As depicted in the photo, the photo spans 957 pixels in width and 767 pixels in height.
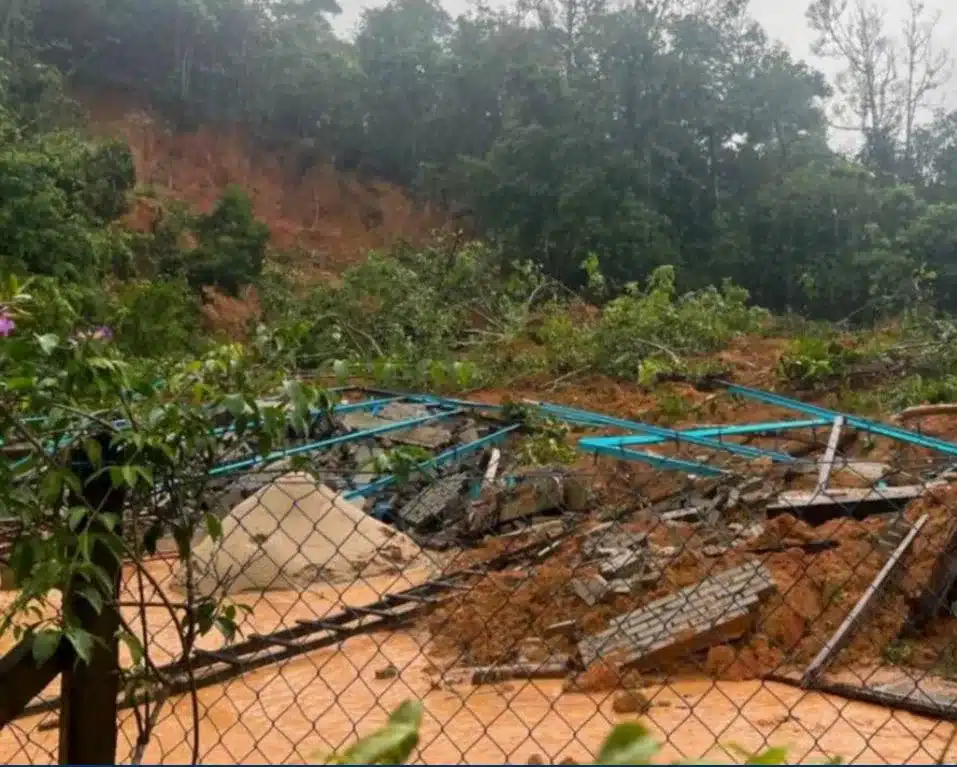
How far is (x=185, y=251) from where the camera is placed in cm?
1994

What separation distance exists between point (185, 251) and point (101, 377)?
19.0 m

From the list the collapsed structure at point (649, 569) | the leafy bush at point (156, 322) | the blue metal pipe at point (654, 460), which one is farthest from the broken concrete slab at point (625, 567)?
the leafy bush at point (156, 322)

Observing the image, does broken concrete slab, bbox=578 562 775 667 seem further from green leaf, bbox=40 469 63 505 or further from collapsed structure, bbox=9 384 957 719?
green leaf, bbox=40 469 63 505

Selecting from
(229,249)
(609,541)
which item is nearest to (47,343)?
(609,541)

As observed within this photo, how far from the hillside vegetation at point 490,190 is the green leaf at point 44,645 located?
435 inches

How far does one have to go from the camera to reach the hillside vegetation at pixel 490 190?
1492 centimetres

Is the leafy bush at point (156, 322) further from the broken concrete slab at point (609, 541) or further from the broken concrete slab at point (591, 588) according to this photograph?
the broken concrete slab at point (591, 588)

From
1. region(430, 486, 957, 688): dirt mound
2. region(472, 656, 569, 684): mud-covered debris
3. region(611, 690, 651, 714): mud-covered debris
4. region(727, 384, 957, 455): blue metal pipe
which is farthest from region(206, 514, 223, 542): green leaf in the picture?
region(727, 384, 957, 455): blue metal pipe

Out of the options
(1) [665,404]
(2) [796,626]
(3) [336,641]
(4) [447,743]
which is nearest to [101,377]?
(4) [447,743]

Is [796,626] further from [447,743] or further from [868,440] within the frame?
[868,440]

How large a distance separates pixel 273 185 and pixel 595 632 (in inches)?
942

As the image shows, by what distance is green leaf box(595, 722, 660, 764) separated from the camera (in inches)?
25.6

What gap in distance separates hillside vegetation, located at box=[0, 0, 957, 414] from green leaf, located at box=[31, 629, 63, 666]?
11050 millimetres

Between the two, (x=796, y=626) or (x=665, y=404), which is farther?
(x=665, y=404)
